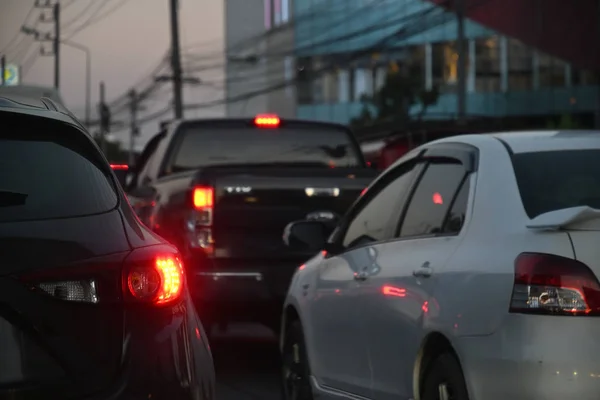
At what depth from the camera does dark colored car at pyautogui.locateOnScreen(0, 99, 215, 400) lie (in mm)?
3543

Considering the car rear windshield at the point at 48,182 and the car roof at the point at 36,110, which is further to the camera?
the car roof at the point at 36,110

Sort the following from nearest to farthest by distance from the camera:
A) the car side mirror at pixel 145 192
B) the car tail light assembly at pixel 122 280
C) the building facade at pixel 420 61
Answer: the car tail light assembly at pixel 122 280, the car side mirror at pixel 145 192, the building facade at pixel 420 61

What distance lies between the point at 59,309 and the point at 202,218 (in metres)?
5.52

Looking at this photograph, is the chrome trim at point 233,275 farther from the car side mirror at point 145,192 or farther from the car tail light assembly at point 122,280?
the car tail light assembly at point 122,280

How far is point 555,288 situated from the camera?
4230 mm

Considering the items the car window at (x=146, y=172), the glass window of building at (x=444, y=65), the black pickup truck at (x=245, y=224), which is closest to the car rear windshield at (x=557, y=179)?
the black pickup truck at (x=245, y=224)

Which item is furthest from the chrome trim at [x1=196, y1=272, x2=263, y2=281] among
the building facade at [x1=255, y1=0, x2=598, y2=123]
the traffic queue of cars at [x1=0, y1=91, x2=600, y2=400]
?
the building facade at [x1=255, y1=0, x2=598, y2=123]

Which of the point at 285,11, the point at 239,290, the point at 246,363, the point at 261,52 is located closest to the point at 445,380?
the point at 239,290

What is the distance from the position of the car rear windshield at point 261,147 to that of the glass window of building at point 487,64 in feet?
159

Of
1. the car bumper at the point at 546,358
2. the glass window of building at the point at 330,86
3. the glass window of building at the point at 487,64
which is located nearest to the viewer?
the car bumper at the point at 546,358

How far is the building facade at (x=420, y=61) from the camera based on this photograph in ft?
189

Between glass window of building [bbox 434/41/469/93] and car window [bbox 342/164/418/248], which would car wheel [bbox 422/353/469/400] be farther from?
glass window of building [bbox 434/41/469/93]

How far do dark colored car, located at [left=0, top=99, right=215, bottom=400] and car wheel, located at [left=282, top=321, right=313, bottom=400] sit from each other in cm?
259

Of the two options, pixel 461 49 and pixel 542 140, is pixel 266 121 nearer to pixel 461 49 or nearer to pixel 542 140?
pixel 542 140
